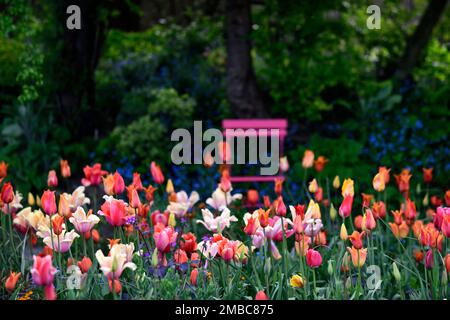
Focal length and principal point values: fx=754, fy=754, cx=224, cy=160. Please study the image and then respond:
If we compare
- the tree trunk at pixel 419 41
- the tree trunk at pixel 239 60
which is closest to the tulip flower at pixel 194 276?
the tree trunk at pixel 239 60

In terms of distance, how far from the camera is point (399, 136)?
840cm

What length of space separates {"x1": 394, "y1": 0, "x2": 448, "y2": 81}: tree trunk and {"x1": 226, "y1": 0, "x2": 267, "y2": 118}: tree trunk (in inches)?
87.5

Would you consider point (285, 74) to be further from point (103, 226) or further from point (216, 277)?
point (216, 277)

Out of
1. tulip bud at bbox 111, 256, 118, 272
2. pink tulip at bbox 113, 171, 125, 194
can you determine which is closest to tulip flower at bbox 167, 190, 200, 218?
pink tulip at bbox 113, 171, 125, 194

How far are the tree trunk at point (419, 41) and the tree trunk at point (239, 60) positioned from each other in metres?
2.22

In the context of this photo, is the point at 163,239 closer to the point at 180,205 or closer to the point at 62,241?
the point at 62,241

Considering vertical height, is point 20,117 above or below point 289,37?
below

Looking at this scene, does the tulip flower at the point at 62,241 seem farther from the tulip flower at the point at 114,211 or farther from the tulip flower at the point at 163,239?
the tulip flower at the point at 163,239

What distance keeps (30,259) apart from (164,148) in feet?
13.8

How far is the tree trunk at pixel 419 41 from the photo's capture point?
31.9 ft

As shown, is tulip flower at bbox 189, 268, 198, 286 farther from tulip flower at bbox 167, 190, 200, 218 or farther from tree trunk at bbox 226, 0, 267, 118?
tree trunk at bbox 226, 0, 267, 118

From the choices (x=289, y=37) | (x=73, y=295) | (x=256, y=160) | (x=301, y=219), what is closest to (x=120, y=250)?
(x=73, y=295)

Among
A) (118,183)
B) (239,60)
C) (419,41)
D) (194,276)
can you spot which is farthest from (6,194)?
(419,41)
